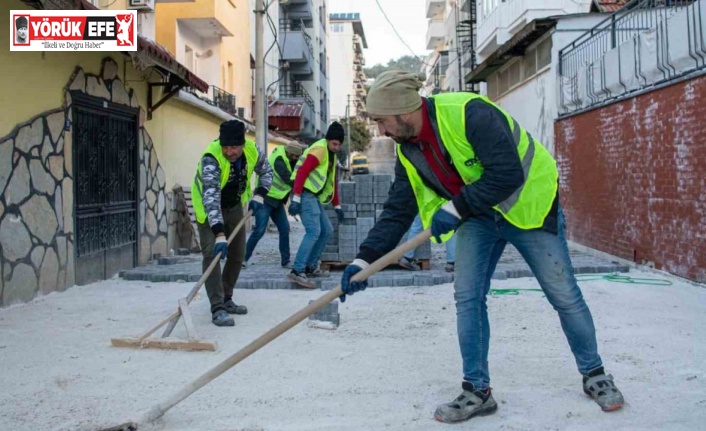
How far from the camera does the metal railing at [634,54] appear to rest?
7.89m

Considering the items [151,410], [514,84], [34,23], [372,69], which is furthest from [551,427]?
[372,69]

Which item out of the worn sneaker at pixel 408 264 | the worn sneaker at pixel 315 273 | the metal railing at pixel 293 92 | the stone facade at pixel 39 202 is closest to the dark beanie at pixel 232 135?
the stone facade at pixel 39 202

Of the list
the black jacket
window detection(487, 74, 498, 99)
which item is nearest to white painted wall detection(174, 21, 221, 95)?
window detection(487, 74, 498, 99)

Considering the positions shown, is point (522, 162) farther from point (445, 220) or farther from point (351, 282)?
point (351, 282)

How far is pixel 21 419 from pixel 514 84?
54.8ft

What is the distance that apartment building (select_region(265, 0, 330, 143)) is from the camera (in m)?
29.4

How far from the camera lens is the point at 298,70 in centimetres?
3659

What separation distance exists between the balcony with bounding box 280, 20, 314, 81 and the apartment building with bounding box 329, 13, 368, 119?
3220cm

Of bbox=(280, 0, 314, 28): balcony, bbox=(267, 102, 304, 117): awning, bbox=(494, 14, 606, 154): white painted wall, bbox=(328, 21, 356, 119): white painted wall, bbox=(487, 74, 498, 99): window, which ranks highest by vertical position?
bbox=(328, 21, 356, 119): white painted wall

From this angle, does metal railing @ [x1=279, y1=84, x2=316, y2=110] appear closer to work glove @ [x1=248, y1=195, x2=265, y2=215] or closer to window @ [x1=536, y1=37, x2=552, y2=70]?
window @ [x1=536, y1=37, x2=552, y2=70]

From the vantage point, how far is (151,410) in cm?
365

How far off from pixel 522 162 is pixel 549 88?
11.7m

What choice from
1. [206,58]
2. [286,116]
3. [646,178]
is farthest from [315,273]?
[286,116]

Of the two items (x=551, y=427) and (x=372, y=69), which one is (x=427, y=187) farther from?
(x=372, y=69)
